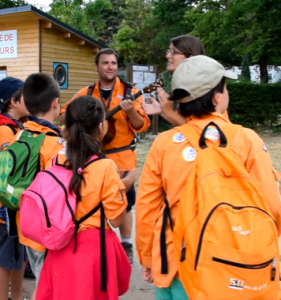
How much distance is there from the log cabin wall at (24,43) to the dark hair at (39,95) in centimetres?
1273

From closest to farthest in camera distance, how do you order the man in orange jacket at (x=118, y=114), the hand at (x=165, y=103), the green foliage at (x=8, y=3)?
the hand at (x=165, y=103), the man in orange jacket at (x=118, y=114), the green foliage at (x=8, y=3)


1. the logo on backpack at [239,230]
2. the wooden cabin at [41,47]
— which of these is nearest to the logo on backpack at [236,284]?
the logo on backpack at [239,230]


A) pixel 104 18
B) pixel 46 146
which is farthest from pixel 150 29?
pixel 46 146

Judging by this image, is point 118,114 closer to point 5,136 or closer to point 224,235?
point 5,136

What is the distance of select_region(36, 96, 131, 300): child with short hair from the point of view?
2260 millimetres

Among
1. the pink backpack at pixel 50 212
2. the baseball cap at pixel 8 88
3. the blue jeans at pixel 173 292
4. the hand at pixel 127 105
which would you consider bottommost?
the blue jeans at pixel 173 292

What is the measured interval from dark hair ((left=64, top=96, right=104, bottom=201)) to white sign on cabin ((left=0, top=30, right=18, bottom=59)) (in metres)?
14.1

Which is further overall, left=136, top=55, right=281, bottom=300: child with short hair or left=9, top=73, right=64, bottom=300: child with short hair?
left=9, top=73, right=64, bottom=300: child with short hair

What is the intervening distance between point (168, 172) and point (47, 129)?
3.68ft

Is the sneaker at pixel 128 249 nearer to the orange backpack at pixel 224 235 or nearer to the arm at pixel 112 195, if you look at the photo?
the arm at pixel 112 195

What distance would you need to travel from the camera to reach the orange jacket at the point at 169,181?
71.9 inches

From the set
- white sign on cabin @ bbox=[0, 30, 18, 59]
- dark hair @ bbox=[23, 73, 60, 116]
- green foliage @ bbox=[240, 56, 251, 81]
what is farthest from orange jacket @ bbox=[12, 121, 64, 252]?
green foliage @ bbox=[240, 56, 251, 81]

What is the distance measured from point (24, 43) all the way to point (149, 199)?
47.4 ft

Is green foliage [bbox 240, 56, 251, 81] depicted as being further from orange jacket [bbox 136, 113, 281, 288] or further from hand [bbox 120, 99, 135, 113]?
orange jacket [bbox 136, 113, 281, 288]
